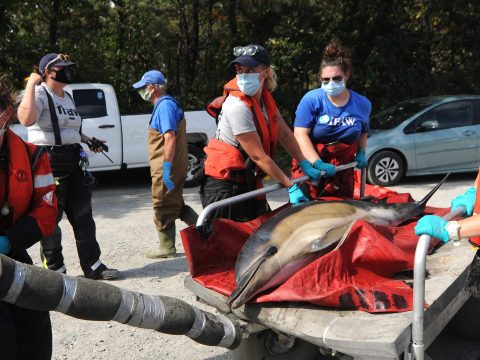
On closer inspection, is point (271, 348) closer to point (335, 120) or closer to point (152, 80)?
point (335, 120)

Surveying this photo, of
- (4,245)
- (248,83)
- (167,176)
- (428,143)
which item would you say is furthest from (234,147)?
(428,143)

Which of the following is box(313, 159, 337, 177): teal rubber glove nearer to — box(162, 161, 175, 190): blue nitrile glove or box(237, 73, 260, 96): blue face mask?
box(237, 73, 260, 96): blue face mask

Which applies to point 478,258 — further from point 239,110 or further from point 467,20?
point 467,20

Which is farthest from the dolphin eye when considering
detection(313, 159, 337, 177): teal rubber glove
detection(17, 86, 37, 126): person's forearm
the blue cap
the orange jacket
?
the blue cap

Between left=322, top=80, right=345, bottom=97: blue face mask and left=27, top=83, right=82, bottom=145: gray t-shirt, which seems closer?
left=322, top=80, right=345, bottom=97: blue face mask

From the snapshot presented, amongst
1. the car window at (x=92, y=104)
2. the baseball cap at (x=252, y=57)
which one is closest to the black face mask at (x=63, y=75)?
the baseball cap at (x=252, y=57)

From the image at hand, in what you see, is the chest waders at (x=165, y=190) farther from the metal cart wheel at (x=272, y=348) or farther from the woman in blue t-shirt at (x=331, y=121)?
the metal cart wheel at (x=272, y=348)

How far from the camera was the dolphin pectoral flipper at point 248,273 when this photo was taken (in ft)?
8.96

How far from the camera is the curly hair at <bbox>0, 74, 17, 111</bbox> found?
261cm

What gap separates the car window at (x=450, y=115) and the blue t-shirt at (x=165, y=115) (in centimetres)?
592

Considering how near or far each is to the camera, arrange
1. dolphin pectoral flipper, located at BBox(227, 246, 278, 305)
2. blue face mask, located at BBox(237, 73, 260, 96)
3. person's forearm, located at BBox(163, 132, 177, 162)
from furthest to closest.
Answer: person's forearm, located at BBox(163, 132, 177, 162)
blue face mask, located at BBox(237, 73, 260, 96)
dolphin pectoral flipper, located at BBox(227, 246, 278, 305)

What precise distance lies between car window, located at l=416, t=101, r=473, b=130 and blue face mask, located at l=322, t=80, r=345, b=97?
247 inches

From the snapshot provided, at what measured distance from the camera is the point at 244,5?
13258 mm

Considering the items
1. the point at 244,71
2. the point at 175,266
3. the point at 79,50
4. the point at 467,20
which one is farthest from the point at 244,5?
the point at 244,71
